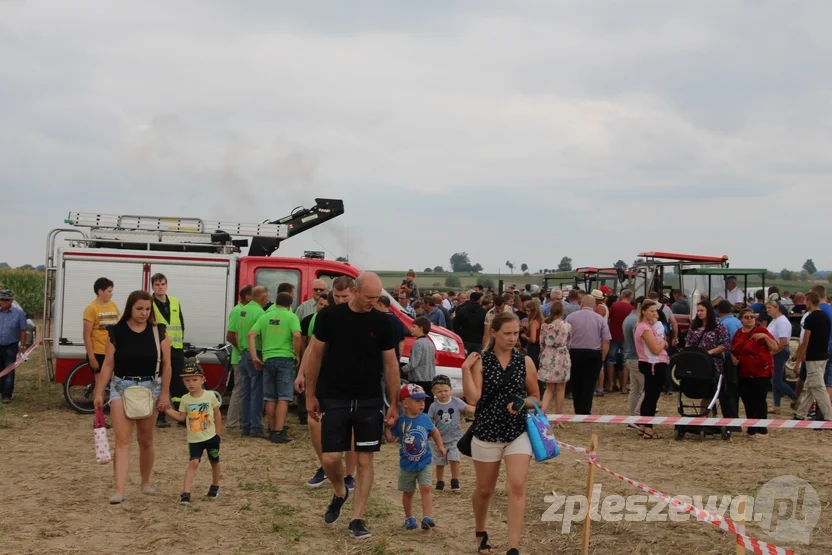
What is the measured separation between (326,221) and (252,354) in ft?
17.6

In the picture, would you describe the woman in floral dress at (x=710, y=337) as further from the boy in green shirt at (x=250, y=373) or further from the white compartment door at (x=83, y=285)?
the white compartment door at (x=83, y=285)

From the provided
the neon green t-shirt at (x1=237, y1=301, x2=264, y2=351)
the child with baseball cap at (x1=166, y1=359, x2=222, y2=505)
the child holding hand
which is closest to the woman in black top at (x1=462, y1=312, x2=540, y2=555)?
the child holding hand

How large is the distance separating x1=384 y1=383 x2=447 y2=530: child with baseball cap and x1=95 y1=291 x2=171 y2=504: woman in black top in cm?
207

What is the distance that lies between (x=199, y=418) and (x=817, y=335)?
8428 mm

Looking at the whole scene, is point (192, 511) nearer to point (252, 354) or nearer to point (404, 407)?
point (404, 407)

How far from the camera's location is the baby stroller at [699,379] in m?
10.7

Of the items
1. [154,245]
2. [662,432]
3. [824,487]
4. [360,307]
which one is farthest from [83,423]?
[824,487]

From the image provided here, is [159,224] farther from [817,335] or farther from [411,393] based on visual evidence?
[817,335]

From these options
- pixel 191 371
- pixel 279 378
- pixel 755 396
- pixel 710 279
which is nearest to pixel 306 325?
pixel 279 378

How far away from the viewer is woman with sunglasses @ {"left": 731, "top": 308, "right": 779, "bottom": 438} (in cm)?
1091

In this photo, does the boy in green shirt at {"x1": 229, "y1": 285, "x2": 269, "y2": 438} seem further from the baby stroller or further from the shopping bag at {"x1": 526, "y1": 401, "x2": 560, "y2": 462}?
the shopping bag at {"x1": 526, "y1": 401, "x2": 560, "y2": 462}

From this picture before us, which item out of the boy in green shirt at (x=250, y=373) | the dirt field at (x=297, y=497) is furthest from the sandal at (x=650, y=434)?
the boy in green shirt at (x=250, y=373)

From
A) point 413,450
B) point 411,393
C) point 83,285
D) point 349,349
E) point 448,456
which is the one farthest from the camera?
point 83,285

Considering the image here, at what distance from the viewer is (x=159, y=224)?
13.2 m
